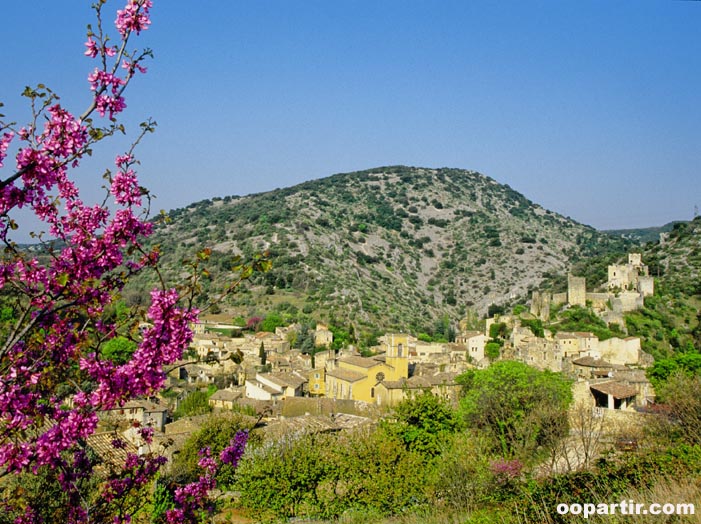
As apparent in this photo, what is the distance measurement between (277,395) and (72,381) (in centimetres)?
3538

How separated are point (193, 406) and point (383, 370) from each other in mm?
→ 12308

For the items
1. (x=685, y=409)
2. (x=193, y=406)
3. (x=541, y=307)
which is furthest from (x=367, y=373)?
(x=541, y=307)

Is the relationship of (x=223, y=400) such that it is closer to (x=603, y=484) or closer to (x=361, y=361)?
(x=361, y=361)

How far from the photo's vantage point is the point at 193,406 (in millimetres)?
35281

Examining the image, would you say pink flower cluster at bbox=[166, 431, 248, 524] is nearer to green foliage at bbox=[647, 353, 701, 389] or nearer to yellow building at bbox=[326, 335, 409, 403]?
green foliage at bbox=[647, 353, 701, 389]

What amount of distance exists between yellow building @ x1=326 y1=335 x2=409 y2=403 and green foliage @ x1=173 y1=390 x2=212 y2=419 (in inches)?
334

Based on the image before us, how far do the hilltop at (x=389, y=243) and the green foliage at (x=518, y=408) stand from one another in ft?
A: 108

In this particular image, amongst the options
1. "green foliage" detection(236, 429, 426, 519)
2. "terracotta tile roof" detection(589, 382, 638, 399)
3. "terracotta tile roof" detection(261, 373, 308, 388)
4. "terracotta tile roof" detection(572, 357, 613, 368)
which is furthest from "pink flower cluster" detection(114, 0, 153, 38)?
"terracotta tile roof" detection(572, 357, 613, 368)

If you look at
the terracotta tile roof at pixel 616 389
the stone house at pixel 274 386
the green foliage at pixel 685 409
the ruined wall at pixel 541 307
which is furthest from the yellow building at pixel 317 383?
the ruined wall at pixel 541 307

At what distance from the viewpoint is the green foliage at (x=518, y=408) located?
2281cm

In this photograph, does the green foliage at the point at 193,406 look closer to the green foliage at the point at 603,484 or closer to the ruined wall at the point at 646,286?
the green foliage at the point at 603,484

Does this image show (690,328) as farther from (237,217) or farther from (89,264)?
(237,217)

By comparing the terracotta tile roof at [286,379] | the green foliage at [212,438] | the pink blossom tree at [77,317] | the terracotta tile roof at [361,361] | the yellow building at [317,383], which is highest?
the pink blossom tree at [77,317]

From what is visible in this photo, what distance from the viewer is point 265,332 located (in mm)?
58938
